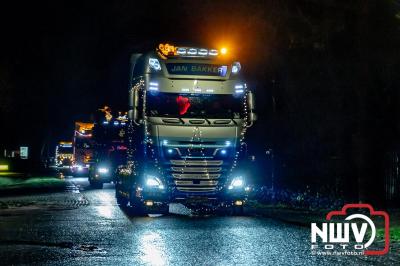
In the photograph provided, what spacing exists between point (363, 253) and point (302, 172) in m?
14.8

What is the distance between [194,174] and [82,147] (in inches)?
1164

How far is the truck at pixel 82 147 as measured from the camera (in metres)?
46.6

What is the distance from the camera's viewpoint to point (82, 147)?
4684cm

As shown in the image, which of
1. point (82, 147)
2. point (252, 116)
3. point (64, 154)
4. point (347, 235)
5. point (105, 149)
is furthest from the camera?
point (64, 154)

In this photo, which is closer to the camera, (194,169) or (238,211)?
(194,169)

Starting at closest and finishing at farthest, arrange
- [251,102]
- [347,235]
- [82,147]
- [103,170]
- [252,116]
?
[347,235] < [252,116] < [251,102] < [103,170] < [82,147]

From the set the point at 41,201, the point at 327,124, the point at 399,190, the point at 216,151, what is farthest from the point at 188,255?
the point at 41,201

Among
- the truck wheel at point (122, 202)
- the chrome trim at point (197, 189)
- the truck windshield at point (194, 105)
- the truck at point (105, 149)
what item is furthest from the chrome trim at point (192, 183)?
the truck at point (105, 149)

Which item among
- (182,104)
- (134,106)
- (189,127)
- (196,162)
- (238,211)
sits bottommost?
(238,211)

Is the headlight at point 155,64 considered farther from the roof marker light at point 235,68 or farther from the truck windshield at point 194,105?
the roof marker light at point 235,68

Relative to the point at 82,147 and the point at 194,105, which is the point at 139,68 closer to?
the point at 194,105

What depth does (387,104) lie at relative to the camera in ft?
63.2

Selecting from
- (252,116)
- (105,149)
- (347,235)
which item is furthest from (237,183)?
(105,149)

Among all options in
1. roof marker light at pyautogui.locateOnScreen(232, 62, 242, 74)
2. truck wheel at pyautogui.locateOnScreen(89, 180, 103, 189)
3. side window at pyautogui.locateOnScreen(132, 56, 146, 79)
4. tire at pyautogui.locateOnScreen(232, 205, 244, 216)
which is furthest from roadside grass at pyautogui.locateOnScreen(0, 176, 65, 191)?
roof marker light at pyautogui.locateOnScreen(232, 62, 242, 74)
